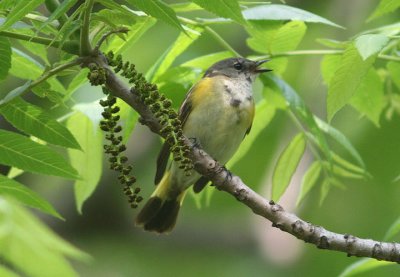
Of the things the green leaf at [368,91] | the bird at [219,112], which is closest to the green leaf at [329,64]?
the green leaf at [368,91]

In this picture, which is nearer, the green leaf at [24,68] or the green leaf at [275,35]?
the green leaf at [24,68]

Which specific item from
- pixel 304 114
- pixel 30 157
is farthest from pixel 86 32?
pixel 304 114

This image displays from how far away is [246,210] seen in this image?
373 inches

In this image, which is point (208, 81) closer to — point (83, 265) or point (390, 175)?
point (390, 175)

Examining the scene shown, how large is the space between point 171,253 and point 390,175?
439 cm

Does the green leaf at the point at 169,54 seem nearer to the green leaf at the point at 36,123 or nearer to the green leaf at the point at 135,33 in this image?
the green leaf at the point at 135,33

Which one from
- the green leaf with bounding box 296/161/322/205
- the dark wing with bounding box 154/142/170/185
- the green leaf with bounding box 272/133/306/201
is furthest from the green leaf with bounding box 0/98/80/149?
the green leaf with bounding box 296/161/322/205

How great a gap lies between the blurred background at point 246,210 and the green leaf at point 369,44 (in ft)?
→ 8.03

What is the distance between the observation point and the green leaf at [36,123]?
3.14 meters

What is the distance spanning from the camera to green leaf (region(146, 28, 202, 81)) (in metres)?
3.80

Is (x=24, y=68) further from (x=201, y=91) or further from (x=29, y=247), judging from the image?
(x=201, y=91)

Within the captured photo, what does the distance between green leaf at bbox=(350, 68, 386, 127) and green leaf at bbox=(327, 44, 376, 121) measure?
831 millimetres

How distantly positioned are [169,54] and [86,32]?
121 cm

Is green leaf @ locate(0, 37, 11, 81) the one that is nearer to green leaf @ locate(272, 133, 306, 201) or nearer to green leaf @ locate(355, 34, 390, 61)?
green leaf @ locate(355, 34, 390, 61)
